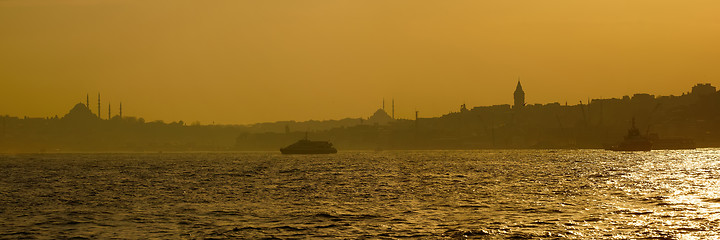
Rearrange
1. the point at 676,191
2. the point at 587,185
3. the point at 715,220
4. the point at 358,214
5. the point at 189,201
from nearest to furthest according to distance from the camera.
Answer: the point at 715,220 < the point at 358,214 < the point at 189,201 < the point at 676,191 < the point at 587,185

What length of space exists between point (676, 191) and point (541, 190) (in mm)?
12863

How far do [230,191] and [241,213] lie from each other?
27.7 metres

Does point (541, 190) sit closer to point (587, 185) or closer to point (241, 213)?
point (587, 185)

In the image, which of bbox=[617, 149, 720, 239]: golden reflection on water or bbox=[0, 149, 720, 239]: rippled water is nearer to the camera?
bbox=[617, 149, 720, 239]: golden reflection on water

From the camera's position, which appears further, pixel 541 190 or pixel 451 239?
pixel 541 190

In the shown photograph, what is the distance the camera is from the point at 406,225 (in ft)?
165

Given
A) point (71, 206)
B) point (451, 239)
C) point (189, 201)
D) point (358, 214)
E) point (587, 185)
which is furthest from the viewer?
point (587, 185)

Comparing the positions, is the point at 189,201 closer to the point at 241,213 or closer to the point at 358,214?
the point at 241,213

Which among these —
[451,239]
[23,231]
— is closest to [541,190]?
[451,239]

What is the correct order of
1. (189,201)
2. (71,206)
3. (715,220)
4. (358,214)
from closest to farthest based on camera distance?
1. (715,220)
2. (358,214)
3. (71,206)
4. (189,201)

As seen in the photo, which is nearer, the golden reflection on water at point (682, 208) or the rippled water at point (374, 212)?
the golden reflection on water at point (682, 208)

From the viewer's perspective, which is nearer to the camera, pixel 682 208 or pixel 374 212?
pixel 682 208

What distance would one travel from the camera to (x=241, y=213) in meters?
60.2

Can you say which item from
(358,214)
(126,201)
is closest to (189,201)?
(126,201)
